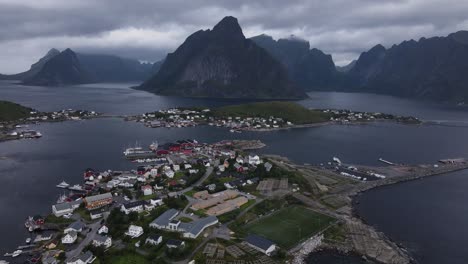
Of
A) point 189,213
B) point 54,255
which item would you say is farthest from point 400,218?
point 54,255

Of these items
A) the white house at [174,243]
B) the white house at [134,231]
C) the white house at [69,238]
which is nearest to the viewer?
the white house at [174,243]

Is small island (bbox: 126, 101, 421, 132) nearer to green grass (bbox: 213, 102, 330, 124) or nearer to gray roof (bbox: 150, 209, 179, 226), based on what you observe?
green grass (bbox: 213, 102, 330, 124)

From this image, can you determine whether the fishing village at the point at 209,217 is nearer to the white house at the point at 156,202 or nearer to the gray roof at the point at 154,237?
the gray roof at the point at 154,237

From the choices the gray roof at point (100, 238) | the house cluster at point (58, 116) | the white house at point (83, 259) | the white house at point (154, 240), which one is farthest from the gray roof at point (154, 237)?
the house cluster at point (58, 116)

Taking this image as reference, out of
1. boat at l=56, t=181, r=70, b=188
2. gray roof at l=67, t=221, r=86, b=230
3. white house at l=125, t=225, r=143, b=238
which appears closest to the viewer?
white house at l=125, t=225, r=143, b=238

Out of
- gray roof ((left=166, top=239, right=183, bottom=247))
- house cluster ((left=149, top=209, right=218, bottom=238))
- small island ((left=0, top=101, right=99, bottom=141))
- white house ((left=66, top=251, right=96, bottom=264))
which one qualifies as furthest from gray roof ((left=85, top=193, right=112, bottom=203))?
small island ((left=0, top=101, right=99, bottom=141))

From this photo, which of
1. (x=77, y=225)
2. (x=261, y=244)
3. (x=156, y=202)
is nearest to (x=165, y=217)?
(x=156, y=202)
